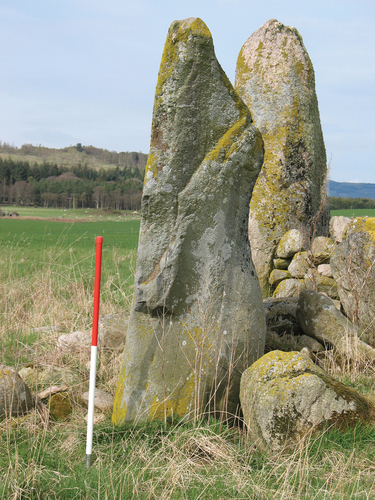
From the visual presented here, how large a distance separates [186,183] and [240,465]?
2367 millimetres

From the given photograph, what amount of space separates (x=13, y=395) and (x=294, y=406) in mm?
2572

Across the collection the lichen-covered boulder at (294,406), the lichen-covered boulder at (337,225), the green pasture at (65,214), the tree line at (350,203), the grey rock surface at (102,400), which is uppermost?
the tree line at (350,203)

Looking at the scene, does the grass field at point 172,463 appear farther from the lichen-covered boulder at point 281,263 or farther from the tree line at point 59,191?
the tree line at point 59,191

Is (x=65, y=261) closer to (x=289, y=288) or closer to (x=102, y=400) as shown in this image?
(x=289, y=288)

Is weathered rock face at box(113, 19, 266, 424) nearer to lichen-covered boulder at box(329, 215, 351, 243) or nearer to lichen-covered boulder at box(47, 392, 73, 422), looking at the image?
lichen-covered boulder at box(47, 392, 73, 422)

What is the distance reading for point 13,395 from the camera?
417cm

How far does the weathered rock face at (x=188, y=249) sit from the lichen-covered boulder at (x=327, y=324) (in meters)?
1.61

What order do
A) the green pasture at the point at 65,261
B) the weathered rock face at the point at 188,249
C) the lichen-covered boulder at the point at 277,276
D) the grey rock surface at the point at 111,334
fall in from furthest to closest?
the green pasture at the point at 65,261
the lichen-covered boulder at the point at 277,276
the grey rock surface at the point at 111,334
the weathered rock face at the point at 188,249

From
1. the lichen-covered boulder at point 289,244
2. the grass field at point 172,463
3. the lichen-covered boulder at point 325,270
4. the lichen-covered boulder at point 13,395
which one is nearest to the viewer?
the grass field at point 172,463

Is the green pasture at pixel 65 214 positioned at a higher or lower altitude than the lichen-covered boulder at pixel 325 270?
lower

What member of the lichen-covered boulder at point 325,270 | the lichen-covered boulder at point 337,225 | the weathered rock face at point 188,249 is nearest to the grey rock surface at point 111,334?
the weathered rock face at point 188,249

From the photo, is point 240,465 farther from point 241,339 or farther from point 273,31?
point 273,31

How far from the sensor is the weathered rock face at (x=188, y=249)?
4.01 meters

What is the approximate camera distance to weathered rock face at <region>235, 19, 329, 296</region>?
25.9 ft
